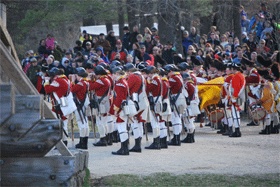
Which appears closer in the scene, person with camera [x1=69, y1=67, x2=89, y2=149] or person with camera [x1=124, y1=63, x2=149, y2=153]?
person with camera [x1=124, y1=63, x2=149, y2=153]

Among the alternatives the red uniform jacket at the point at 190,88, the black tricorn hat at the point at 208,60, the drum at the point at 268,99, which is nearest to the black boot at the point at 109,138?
the red uniform jacket at the point at 190,88

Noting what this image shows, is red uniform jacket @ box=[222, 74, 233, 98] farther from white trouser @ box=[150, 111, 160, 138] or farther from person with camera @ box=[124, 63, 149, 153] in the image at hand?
person with camera @ box=[124, 63, 149, 153]

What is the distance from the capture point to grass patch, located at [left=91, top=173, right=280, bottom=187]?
12.6 m

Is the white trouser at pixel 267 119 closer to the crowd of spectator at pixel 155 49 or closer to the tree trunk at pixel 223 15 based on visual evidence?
the crowd of spectator at pixel 155 49

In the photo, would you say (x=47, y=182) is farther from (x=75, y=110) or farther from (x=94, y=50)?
(x=94, y=50)

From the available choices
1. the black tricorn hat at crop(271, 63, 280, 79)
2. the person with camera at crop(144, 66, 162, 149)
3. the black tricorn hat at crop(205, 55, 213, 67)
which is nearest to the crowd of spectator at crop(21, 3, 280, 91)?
the black tricorn hat at crop(205, 55, 213, 67)

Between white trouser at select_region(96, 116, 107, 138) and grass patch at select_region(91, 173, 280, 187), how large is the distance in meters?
6.37

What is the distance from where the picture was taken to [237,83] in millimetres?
21078

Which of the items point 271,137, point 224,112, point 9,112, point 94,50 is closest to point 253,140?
point 271,137

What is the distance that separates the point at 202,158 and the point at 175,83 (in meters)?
3.98

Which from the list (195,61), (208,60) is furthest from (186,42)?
(208,60)

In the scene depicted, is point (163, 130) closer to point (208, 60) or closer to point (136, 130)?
point (136, 130)

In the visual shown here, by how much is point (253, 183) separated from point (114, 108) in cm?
543

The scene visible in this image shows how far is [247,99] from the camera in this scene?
23.8 meters
